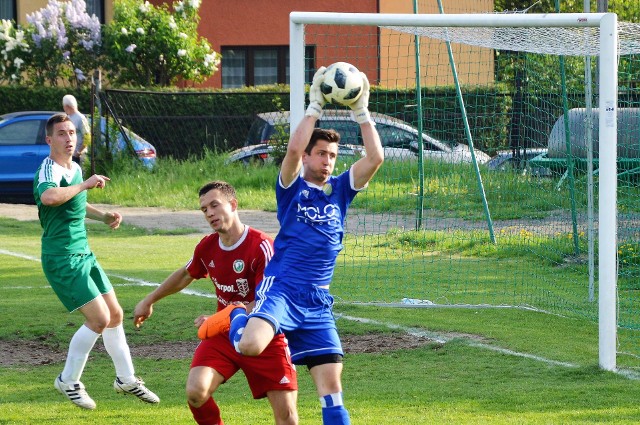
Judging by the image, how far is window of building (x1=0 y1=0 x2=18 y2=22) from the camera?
29953 mm

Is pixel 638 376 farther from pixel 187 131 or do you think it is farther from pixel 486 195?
pixel 187 131

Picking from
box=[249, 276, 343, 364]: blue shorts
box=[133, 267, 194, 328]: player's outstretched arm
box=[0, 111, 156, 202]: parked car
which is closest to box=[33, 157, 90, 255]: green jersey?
box=[133, 267, 194, 328]: player's outstretched arm

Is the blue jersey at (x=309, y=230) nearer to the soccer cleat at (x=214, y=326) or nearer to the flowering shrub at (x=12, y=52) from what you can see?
the soccer cleat at (x=214, y=326)

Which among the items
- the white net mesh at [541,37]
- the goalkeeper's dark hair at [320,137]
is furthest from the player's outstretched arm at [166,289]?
the white net mesh at [541,37]

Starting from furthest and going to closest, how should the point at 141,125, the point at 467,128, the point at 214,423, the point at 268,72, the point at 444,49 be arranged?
the point at 268,72
the point at 141,125
the point at 444,49
the point at 467,128
the point at 214,423

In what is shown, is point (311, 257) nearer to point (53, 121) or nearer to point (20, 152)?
point (53, 121)

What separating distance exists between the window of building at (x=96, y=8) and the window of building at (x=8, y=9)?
209 cm

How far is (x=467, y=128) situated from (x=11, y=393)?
7454 millimetres

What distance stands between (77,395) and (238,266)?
1697mm

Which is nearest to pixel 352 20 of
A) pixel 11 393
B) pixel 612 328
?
pixel 612 328

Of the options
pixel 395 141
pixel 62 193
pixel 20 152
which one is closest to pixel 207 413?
pixel 62 193

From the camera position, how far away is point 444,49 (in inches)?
559

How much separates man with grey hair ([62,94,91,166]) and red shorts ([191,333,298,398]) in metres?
8.07

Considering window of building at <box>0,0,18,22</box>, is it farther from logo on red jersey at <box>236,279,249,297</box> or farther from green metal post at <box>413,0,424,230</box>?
logo on red jersey at <box>236,279,249,297</box>
